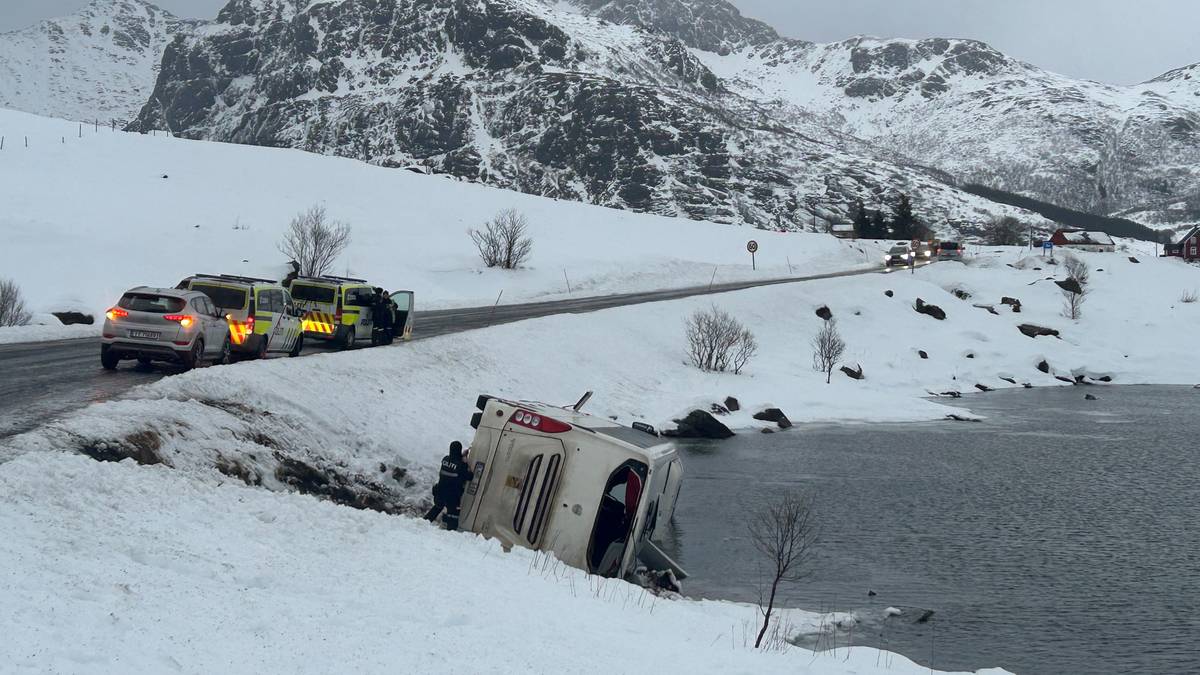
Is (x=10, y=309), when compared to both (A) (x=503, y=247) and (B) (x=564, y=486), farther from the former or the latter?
(A) (x=503, y=247)

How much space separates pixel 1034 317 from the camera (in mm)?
74250

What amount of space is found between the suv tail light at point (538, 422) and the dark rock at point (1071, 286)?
73.3 meters

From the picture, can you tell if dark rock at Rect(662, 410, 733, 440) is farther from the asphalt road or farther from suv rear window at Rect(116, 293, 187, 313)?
Result: suv rear window at Rect(116, 293, 187, 313)

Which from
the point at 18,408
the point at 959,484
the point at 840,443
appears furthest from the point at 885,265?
the point at 18,408

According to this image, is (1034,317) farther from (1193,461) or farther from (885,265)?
(1193,461)

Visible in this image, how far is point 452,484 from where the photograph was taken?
1562 cm

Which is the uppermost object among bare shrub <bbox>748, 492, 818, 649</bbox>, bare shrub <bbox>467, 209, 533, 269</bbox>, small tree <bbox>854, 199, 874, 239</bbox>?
small tree <bbox>854, 199, 874, 239</bbox>

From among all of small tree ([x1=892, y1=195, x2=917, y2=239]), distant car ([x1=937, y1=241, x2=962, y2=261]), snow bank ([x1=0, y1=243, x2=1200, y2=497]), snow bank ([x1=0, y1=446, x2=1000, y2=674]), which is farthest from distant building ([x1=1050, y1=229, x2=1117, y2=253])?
snow bank ([x1=0, y1=446, x2=1000, y2=674])

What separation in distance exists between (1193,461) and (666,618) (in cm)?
2621

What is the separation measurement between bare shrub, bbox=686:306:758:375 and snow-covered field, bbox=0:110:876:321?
1295 cm

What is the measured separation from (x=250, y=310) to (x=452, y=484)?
11611 millimetres

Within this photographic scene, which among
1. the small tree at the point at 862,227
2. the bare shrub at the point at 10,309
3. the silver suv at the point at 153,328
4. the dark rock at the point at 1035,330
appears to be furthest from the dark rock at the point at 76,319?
the small tree at the point at 862,227

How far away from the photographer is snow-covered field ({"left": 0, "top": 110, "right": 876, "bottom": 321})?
5338cm

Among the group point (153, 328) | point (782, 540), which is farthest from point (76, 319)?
point (782, 540)
